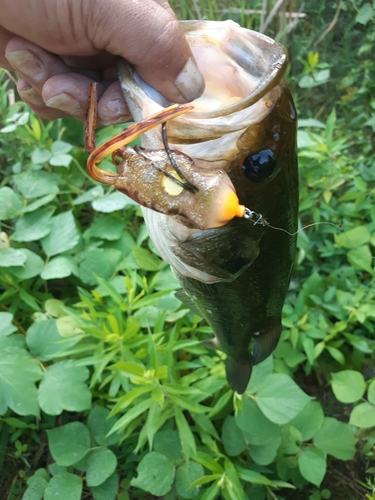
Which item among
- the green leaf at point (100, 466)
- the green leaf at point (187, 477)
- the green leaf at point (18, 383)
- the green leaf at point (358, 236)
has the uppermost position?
the green leaf at point (358, 236)

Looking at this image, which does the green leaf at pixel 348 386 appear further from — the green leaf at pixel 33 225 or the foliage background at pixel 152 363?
the green leaf at pixel 33 225

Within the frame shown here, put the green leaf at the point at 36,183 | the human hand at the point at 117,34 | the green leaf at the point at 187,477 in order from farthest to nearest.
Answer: the green leaf at the point at 36,183 < the green leaf at the point at 187,477 < the human hand at the point at 117,34

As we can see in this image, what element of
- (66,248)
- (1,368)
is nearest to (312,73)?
(66,248)

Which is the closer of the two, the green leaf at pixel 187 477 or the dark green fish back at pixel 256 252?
the dark green fish back at pixel 256 252

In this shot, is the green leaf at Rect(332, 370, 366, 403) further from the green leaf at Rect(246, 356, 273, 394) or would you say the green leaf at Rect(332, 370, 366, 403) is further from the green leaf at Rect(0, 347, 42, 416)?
the green leaf at Rect(0, 347, 42, 416)

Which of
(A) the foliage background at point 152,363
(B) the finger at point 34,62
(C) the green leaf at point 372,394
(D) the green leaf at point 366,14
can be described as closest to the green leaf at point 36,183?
(A) the foliage background at point 152,363

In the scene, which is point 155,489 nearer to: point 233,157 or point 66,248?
point 66,248

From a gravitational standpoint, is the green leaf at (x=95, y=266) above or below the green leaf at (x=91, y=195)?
below
